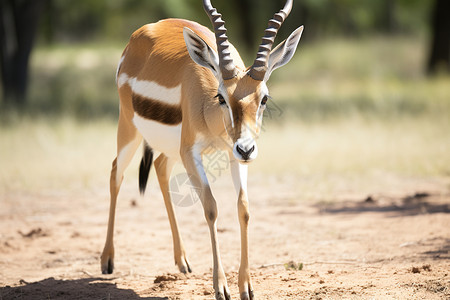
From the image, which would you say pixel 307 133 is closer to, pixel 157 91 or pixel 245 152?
pixel 157 91

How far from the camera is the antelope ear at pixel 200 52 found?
4.50 m

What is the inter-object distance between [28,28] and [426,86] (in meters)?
9.70

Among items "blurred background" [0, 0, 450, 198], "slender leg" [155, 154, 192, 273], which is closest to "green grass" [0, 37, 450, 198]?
"blurred background" [0, 0, 450, 198]

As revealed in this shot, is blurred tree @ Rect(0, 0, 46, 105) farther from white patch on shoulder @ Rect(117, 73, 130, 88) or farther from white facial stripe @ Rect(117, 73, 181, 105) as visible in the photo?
white facial stripe @ Rect(117, 73, 181, 105)

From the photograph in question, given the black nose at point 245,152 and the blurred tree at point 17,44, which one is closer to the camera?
the black nose at point 245,152

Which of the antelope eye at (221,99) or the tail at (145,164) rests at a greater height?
the antelope eye at (221,99)

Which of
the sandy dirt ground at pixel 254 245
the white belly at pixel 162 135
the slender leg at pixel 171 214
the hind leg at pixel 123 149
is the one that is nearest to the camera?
the sandy dirt ground at pixel 254 245

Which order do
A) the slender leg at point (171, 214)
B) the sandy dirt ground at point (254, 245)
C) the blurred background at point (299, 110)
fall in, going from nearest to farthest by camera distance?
the sandy dirt ground at point (254, 245), the slender leg at point (171, 214), the blurred background at point (299, 110)

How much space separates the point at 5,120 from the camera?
43.7ft

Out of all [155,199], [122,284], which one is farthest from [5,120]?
[122,284]

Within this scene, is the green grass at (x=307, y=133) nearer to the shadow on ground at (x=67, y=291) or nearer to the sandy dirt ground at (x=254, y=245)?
the sandy dirt ground at (x=254, y=245)

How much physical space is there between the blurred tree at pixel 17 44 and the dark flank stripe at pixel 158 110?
10525 mm

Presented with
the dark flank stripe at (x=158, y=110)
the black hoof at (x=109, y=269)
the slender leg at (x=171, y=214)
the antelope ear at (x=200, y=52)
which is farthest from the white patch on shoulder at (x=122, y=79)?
the black hoof at (x=109, y=269)

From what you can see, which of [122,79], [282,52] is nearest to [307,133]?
[122,79]
